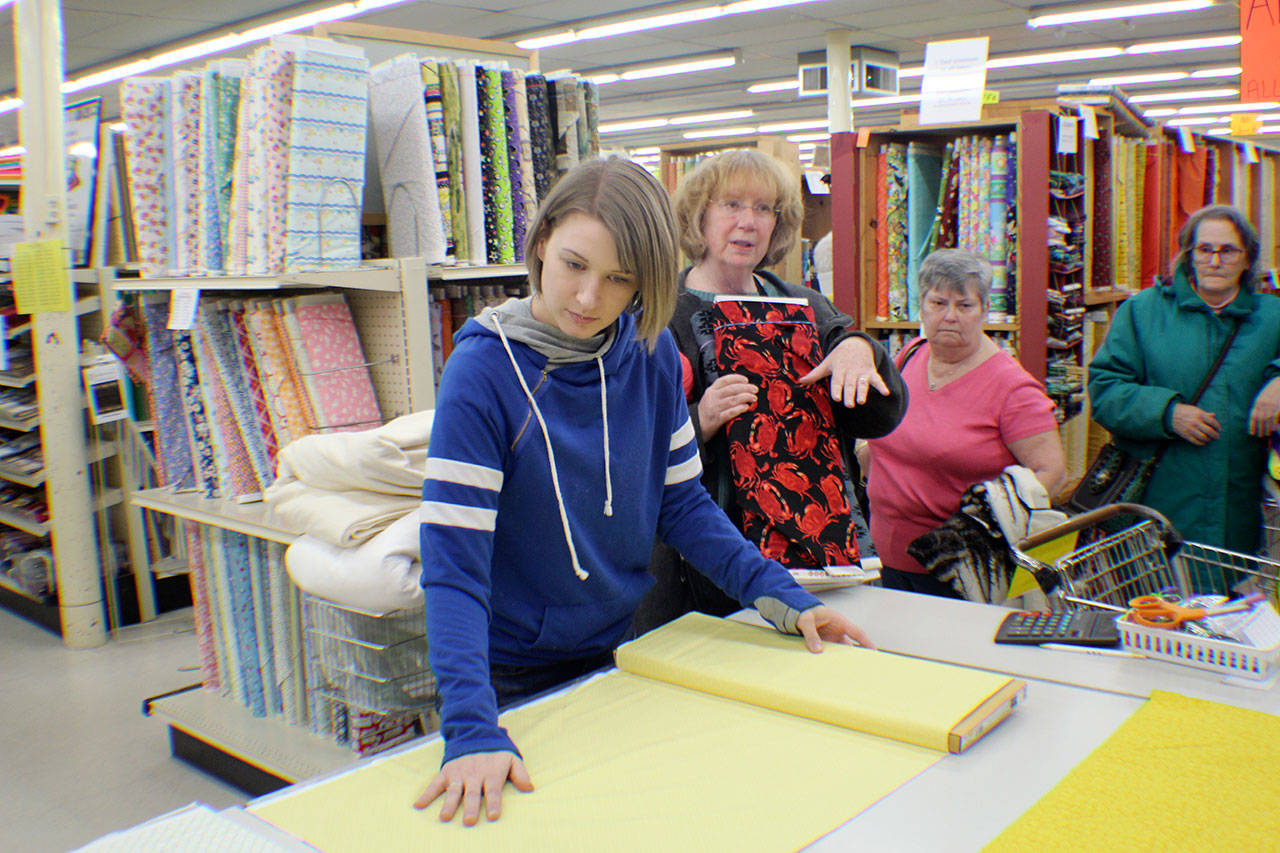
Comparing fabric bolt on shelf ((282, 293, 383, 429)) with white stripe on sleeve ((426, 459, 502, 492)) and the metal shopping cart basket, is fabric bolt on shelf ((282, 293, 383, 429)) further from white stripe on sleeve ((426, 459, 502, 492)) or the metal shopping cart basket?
the metal shopping cart basket

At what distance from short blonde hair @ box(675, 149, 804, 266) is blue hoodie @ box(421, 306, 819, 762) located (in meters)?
0.52

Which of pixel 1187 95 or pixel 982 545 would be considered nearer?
pixel 982 545

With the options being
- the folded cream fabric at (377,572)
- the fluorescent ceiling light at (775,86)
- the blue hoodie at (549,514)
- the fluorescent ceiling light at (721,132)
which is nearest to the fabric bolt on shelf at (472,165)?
the folded cream fabric at (377,572)

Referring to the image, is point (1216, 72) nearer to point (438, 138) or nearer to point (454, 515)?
point (438, 138)

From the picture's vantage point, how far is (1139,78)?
12219 mm

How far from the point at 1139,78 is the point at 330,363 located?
42.1ft

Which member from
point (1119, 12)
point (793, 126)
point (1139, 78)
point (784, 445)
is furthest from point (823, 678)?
point (793, 126)

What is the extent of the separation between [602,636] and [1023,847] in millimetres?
670

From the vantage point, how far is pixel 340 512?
6.09ft

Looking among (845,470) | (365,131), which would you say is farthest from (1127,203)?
(365,131)

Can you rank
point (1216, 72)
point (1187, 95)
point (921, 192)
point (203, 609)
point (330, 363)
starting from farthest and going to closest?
point (1187, 95) → point (1216, 72) → point (921, 192) → point (203, 609) → point (330, 363)

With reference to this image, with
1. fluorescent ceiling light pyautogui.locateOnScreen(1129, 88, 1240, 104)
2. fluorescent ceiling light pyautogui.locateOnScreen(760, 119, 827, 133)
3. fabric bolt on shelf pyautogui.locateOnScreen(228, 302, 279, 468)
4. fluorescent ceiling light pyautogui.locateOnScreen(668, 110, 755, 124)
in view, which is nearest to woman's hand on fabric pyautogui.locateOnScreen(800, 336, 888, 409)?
fabric bolt on shelf pyautogui.locateOnScreen(228, 302, 279, 468)

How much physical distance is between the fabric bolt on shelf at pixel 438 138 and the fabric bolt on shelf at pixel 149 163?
74cm

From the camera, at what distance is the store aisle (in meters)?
2.54
